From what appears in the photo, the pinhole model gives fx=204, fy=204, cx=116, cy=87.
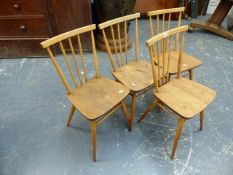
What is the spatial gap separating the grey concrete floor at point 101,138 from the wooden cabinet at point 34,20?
474 mm

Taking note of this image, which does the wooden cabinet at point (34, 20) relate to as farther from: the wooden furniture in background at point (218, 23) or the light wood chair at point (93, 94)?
the wooden furniture in background at point (218, 23)

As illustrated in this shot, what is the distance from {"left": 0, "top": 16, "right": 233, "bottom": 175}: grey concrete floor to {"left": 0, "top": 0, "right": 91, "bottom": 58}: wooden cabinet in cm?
47

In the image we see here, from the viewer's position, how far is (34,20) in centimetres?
230

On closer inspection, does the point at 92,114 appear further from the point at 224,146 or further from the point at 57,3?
the point at 57,3

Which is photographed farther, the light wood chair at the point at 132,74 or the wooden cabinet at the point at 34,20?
the wooden cabinet at the point at 34,20

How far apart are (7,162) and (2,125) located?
0.39 metres

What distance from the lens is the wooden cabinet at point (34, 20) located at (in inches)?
87.2

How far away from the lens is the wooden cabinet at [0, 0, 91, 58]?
222cm

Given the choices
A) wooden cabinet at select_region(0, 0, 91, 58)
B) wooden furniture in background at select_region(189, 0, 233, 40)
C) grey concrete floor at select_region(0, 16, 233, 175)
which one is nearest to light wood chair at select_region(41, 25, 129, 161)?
grey concrete floor at select_region(0, 16, 233, 175)

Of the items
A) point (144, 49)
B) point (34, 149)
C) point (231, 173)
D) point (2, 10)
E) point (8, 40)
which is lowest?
point (231, 173)

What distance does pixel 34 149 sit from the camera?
1584 millimetres

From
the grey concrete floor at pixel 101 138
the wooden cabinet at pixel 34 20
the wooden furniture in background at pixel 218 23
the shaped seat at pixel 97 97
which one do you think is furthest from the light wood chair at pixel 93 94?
the wooden furniture in background at pixel 218 23

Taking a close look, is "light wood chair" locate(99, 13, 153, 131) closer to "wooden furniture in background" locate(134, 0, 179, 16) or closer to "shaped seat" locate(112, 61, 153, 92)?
"shaped seat" locate(112, 61, 153, 92)

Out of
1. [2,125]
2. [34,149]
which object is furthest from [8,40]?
[34,149]
